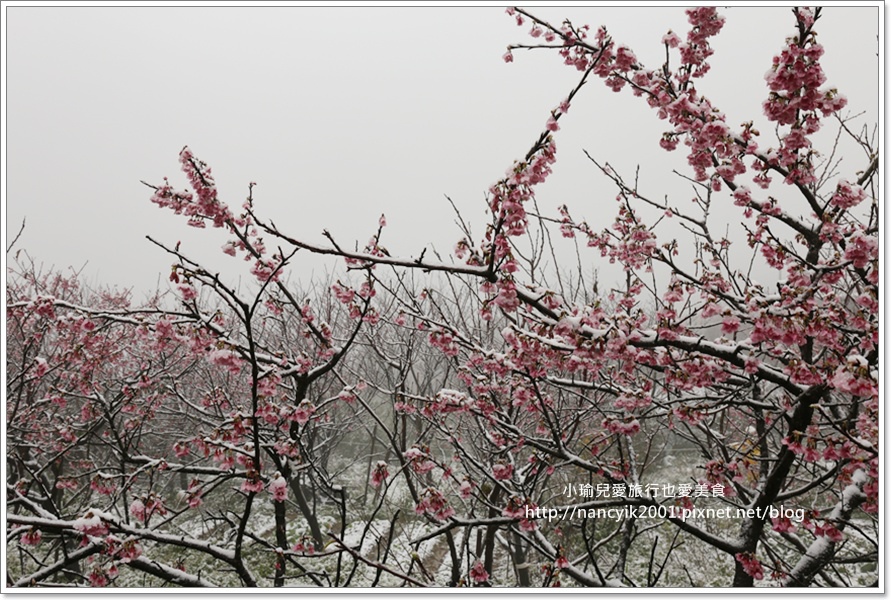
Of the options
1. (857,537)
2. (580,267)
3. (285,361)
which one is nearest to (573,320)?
(285,361)

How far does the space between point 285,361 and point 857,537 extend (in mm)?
6890

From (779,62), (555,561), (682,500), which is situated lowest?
(555,561)

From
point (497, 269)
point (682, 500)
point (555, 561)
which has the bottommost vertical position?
point (555, 561)

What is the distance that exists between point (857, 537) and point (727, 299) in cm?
528

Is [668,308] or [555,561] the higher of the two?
Answer: [668,308]

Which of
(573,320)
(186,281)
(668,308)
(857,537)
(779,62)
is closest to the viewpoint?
(779,62)

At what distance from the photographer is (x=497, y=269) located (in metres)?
2.14

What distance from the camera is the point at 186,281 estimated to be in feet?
7.39

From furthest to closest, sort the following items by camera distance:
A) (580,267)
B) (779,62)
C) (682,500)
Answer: (580,267) < (682,500) < (779,62)
